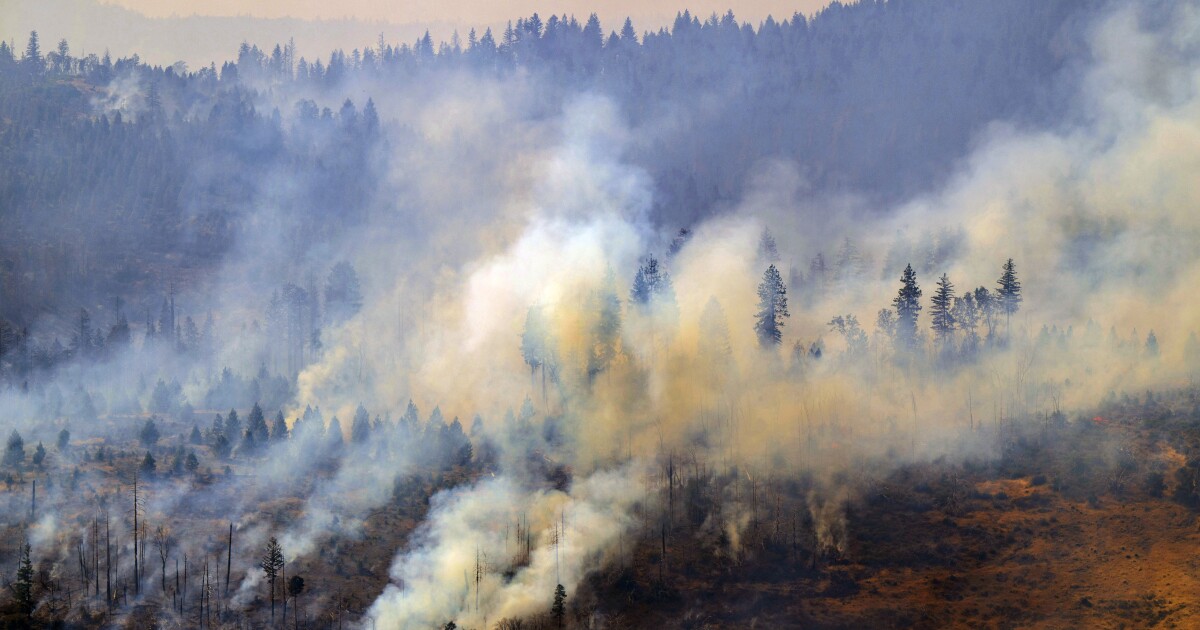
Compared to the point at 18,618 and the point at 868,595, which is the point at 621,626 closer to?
the point at 868,595

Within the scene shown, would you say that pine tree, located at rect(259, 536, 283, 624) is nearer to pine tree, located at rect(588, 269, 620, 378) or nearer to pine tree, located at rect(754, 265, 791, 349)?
pine tree, located at rect(588, 269, 620, 378)

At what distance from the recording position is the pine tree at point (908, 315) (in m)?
149

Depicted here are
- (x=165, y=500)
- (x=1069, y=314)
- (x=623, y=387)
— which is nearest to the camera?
(x=165, y=500)

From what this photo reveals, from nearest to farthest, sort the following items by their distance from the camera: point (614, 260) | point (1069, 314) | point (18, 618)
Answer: point (18, 618)
point (1069, 314)
point (614, 260)

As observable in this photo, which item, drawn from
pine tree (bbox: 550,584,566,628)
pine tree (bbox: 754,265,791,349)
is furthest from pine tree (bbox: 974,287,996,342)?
pine tree (bbox: 550,584,566,628)

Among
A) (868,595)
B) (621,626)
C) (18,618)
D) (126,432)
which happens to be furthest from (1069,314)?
(18,618)

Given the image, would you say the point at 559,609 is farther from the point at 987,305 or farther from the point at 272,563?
the point at 987,305

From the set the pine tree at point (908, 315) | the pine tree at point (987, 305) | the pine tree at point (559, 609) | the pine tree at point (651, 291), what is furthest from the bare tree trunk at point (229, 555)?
the pine tree at point (987, 305)

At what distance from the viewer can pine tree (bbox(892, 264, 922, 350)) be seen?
149125 mm

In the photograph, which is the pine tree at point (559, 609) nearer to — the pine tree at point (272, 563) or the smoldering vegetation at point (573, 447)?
the smoldering vegetation at point (573, 447)

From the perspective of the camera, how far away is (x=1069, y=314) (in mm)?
166875

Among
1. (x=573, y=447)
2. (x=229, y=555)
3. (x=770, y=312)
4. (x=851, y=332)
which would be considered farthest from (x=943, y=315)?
(x=229, y=555)

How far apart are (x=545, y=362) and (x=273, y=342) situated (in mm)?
53439

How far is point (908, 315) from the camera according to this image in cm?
15100
